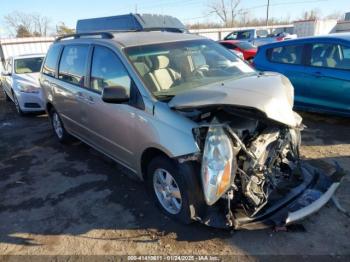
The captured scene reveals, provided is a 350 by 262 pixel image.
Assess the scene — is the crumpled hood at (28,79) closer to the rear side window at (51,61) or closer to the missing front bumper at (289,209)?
the rear side window at (51,61)

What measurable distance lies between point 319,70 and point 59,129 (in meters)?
4.93

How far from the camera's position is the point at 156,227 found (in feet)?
10.9

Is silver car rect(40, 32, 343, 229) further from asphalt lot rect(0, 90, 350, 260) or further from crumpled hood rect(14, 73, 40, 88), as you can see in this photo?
crumpled hood rect(14, 73, 40, 88)

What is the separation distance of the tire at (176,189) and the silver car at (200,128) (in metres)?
0.01

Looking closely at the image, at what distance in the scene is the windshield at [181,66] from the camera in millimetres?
3533

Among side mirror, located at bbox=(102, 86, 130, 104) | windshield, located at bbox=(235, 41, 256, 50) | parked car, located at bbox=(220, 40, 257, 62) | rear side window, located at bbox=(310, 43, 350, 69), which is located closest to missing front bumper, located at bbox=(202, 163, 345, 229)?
side mirror, located at bbox=(102, 86, 130, 104)

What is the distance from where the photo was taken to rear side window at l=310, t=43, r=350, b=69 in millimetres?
5732

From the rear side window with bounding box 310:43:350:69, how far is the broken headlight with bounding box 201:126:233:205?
4060 millimetres

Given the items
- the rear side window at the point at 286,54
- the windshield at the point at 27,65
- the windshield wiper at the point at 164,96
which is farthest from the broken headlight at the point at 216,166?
the windshield at the point at 27,65

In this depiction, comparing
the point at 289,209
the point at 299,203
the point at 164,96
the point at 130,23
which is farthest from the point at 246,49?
the point at 289,209

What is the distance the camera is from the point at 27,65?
924 cm

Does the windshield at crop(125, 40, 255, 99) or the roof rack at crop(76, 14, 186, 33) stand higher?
the roof rack at crop(76, 14, 186, 33)

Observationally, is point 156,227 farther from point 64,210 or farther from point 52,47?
point 52,47

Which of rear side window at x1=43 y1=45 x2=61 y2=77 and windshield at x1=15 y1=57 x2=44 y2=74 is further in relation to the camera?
windshield at x1=15 y1=57 x2=44 y2=74
